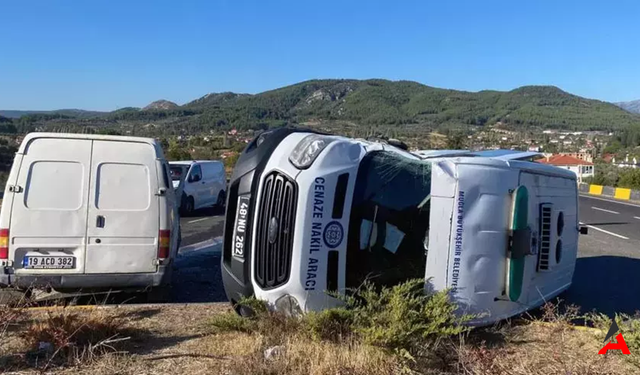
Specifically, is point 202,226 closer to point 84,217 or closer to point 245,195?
point 84,217

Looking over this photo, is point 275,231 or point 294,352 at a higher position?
point 275,231

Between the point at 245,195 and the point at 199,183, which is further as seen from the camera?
the point at 199,183

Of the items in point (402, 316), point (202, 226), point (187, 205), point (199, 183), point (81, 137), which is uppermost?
point (81, 137)

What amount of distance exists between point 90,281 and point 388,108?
113 metres

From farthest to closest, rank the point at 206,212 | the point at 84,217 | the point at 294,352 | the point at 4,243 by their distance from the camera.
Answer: the point at 206,212, the point at 84,217, the point at 4,243, the point at 294,352

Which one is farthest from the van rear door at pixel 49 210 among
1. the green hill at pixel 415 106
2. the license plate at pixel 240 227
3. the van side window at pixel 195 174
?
the green hill at pixel 415 106

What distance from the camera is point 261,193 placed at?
4.96 meters

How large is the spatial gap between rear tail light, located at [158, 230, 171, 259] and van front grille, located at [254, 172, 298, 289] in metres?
2.03

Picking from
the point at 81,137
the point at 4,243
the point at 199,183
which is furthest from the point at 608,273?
the point at 199,183

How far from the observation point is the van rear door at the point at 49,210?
6.30m

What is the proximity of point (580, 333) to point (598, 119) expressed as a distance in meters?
154

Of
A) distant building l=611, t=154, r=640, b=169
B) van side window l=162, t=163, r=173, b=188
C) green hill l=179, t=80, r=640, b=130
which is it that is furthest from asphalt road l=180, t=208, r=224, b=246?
distant building l=611, t=154, r=640, b=169

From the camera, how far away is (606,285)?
8867 mm

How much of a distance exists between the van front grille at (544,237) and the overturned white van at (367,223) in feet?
1.65
